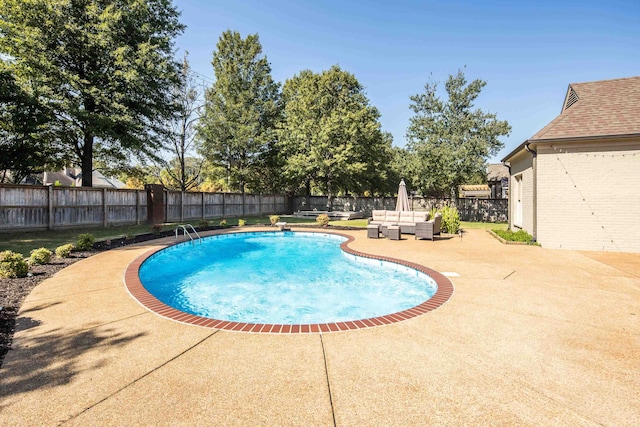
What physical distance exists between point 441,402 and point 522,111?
2266 cm

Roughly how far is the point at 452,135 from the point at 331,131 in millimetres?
9919

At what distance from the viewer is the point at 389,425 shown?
2.34 m

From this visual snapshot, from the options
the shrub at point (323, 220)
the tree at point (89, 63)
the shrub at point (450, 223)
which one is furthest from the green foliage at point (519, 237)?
the tree at point (89, 63)

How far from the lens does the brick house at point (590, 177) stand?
1006 centimetres

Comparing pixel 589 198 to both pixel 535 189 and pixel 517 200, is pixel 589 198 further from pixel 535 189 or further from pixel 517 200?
pixel 517 200

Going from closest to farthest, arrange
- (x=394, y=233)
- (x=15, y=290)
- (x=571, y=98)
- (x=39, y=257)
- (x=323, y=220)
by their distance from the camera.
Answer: (x=15, y=290), (x=39, y=257), (x=394, y=233), (x=571, y=98), (x=323, y=220)

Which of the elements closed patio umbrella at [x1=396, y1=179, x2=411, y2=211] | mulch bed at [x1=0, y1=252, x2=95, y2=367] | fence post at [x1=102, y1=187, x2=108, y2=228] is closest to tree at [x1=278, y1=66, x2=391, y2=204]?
closed patio umbrella at [x1=396, y1=179, x2=411, y2=211]

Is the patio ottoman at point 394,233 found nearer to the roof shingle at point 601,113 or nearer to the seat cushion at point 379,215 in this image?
the seat cushion at point 379,215

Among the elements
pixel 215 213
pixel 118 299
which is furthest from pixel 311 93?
pixel 118 299

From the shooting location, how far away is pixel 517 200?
48.0ft

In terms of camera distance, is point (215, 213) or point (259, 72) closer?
point (215, 213)

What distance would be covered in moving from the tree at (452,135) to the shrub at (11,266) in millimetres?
23305

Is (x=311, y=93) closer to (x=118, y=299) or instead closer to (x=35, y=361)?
(x=118, y=299)

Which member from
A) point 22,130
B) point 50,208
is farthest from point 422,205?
point 22,130
